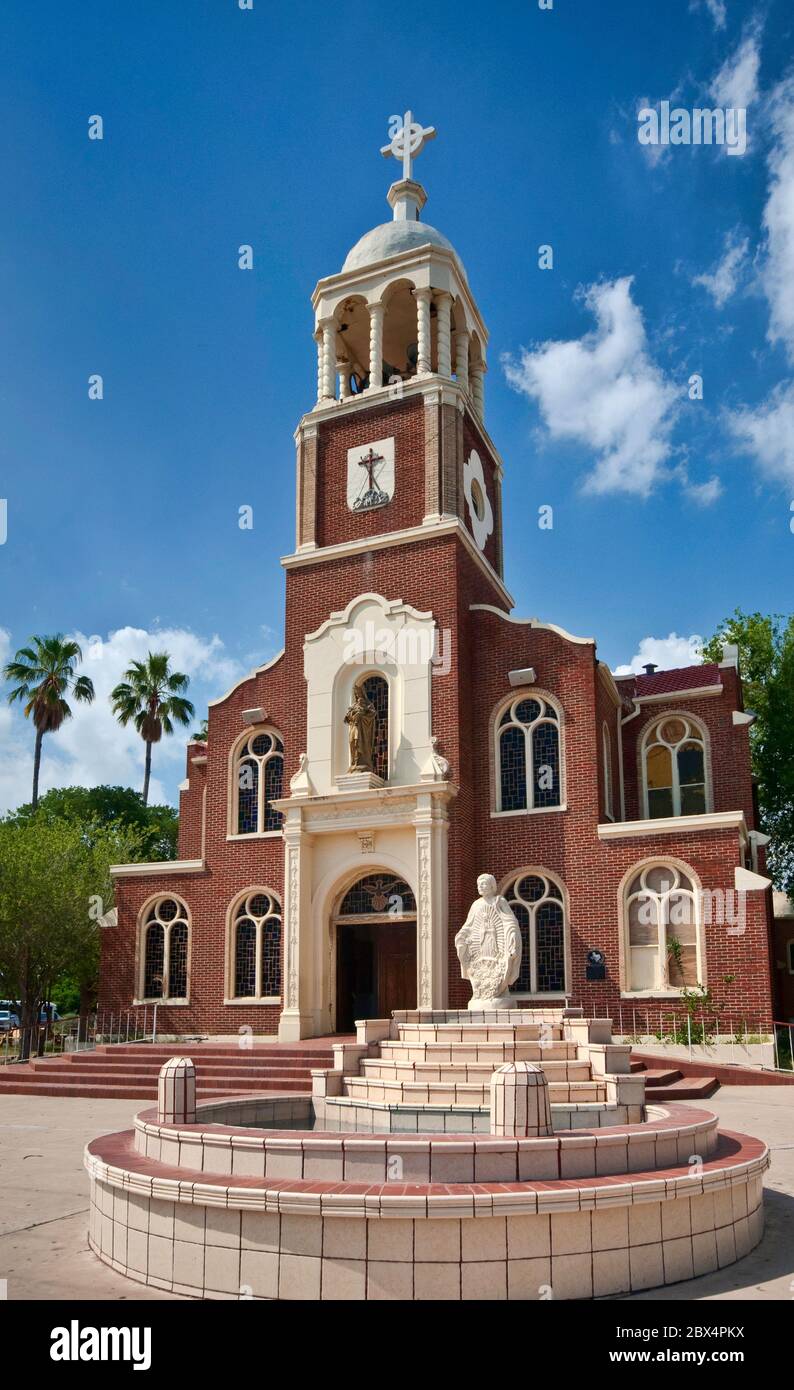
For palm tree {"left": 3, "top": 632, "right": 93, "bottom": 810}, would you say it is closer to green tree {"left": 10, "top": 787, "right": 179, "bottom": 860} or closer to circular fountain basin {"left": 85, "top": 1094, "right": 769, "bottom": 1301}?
green tree {"left": 10, "top": 787, "right": 179, "bottom": 860}

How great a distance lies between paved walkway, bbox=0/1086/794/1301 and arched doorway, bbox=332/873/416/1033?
7936mm

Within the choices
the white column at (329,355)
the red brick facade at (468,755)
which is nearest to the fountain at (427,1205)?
the red brick facade at (468,755)

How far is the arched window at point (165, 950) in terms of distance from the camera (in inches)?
1005

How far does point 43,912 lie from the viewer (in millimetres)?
30344

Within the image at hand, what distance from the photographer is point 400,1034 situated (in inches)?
552

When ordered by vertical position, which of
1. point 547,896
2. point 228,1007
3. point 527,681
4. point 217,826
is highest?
point 527,681

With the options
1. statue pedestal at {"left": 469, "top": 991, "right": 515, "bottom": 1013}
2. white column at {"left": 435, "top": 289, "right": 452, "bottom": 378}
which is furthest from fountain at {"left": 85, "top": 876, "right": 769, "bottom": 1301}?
white column at {"left": 435, "top": 289, "right": 452, "bottom": 378}

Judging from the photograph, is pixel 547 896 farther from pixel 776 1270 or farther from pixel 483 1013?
pixel 776 1270

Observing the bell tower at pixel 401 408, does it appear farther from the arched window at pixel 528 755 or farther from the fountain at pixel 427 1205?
the fountain at pixel 427 1205

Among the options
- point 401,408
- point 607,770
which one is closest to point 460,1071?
point 607,770

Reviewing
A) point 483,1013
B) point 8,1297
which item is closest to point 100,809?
point 483,1013

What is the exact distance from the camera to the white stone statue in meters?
15.4

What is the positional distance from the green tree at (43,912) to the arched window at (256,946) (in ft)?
19.8
